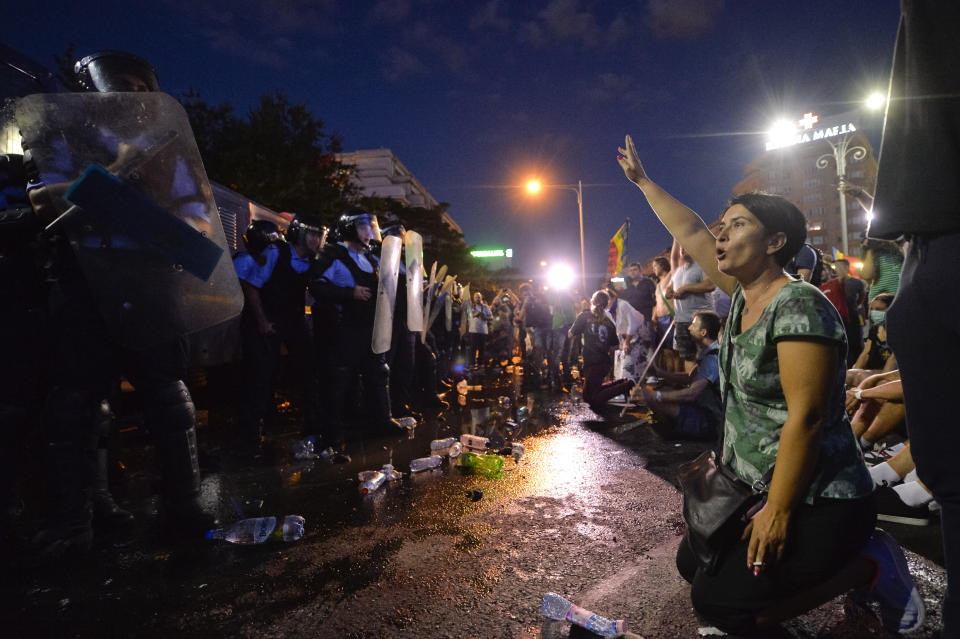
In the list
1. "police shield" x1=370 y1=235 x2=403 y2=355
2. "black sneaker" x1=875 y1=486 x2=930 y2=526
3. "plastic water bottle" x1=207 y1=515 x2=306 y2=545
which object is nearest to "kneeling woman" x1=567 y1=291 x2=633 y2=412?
"police shield" x1=370 y1=235 x2=403 y2=355

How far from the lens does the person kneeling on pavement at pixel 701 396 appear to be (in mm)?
4570

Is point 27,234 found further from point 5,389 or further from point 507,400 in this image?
point 507,400

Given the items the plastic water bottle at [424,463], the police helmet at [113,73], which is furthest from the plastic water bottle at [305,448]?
the police helmet at [113,73]

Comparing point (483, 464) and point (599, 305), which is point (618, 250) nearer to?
point (599, 305)

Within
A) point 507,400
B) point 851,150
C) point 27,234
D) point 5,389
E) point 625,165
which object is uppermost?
point 851,150

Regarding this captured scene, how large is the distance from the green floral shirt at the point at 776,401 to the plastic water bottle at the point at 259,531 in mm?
2211

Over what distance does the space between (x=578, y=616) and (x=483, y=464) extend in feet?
6.96

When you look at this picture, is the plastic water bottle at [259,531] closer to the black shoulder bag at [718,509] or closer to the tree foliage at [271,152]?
the black shoulder bag at [718,509]

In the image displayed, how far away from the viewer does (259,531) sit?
264 cm

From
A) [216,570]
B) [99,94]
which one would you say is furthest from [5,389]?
[99,94]

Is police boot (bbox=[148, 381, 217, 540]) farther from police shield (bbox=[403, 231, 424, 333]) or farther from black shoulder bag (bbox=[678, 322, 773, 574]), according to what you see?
police shield (bbox=[403, 231, 424, 333])

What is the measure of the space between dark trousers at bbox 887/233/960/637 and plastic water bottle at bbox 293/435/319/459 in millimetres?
3981

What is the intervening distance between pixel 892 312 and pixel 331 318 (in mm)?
3976

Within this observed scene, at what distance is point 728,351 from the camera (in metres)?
1.85
